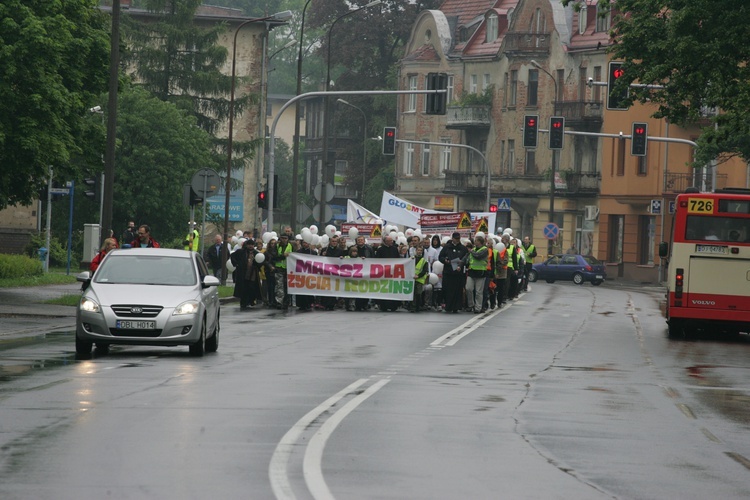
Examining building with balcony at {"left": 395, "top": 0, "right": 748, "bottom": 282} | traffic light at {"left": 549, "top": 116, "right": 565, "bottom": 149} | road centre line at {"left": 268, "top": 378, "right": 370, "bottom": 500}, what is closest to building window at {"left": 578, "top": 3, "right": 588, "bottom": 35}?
building with balcony at {"left": 395, "top": 0, "right": 748, "bottom": 282}

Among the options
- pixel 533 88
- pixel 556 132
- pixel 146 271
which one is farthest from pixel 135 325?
pixel 533 88

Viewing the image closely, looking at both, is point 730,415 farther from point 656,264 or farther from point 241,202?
point 241,202

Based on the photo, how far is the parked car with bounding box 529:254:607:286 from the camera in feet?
228

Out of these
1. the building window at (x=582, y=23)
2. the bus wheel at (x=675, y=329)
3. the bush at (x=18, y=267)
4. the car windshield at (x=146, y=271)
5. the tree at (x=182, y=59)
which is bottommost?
the bus wheel at (x=675, y=329)

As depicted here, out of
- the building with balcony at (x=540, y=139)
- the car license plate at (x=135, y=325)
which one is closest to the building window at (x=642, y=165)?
the building with balcony at (x=540, y=139)

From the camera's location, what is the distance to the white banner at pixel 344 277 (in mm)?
36562

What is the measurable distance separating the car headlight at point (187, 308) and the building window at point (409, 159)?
75739 millimetres

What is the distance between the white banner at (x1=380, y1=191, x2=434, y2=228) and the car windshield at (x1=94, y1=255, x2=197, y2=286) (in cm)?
2987

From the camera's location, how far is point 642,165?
75.2 m

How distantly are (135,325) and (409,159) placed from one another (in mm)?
76751

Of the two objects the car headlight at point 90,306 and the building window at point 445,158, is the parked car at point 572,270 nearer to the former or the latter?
the building window at point 445,158

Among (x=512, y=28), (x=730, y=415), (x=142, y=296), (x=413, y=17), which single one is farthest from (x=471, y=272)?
(x=413, y=17)

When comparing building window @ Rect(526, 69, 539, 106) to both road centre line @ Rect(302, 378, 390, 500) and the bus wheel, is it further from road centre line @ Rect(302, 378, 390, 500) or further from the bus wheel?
road centre line @ Rect(302, 378, 390, 500)

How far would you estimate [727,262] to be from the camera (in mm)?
29500
